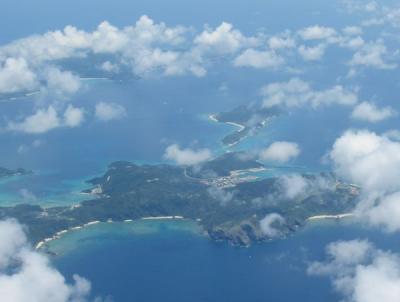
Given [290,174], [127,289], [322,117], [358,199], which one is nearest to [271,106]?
[322,117]

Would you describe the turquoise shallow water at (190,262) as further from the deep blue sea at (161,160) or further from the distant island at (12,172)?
the distant island at (12,172)

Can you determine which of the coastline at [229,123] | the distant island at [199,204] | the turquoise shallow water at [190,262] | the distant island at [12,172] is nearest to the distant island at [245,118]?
the coastline at [229,123]

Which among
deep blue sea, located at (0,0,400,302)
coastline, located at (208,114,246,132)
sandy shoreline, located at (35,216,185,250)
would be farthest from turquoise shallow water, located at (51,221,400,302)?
coastline, located at (208,114,246,132)

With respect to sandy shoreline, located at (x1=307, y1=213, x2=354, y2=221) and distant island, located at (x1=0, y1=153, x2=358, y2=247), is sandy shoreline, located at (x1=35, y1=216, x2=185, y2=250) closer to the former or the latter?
distant island, located at (x1=0, y1=153, x2=358, y2=247)

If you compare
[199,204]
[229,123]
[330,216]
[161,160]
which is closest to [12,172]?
[161,160]

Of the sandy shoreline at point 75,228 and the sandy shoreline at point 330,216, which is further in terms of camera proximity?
the sandy shoreline at point 330,216

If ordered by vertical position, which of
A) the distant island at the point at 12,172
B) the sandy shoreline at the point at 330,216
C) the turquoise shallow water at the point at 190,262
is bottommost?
the turquoise shallow water at the point at 190,262
